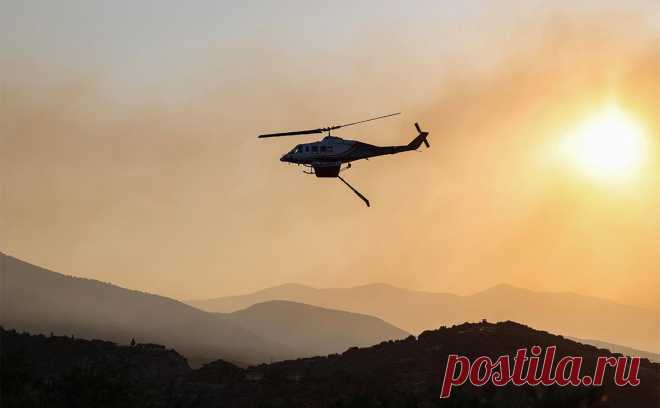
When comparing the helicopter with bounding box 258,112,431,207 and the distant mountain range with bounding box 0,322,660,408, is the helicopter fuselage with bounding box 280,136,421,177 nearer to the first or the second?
the helicopter with bounding box 258,112,431,207

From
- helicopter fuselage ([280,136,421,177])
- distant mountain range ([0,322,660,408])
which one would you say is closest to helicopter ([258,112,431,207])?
helicopter fuselage ([280,136,421,177])

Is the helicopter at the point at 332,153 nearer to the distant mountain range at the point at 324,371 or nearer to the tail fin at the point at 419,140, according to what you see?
the tail fin at the point at 419,140

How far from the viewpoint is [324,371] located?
57594mm

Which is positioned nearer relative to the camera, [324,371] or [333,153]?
[333,153]

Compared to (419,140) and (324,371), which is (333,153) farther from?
(324,371)

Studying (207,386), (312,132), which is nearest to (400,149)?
(312,132)

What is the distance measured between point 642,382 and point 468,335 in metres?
11.7

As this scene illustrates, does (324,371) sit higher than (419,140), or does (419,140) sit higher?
(419,140)

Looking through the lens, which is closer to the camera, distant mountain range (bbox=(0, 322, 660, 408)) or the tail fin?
distant mountain range (bbox=(0, 322, 660, 408))

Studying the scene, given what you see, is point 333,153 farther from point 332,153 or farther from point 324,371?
point 324,371

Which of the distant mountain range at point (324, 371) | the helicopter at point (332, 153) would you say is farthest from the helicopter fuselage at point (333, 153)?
the distant mountain range at point (324, 371)

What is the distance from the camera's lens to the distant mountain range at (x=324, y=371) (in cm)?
5172

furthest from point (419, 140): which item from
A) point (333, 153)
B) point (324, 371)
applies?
point (324, 371)

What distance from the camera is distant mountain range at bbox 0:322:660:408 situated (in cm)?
5172
